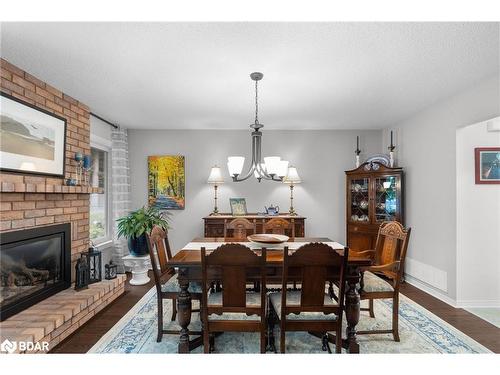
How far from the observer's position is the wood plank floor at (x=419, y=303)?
2.35 metres

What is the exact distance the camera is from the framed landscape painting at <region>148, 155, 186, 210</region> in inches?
192

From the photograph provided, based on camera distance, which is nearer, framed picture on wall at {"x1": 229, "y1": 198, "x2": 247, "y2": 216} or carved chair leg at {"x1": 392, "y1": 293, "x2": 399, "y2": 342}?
carved chair leg at {"x1": 392, "y1": 293, "x2": 399, "y2": 342}

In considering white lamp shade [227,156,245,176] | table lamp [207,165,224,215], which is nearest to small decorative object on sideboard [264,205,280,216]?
table lamp [207,165,224,215]

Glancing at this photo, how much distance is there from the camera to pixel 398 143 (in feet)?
14.7

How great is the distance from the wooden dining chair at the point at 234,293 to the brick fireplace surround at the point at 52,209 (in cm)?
132

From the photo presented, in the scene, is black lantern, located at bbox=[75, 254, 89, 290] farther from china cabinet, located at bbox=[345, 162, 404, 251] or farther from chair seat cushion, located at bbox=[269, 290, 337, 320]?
china cabinet, located at bbox=[345, 162, 404, 251]

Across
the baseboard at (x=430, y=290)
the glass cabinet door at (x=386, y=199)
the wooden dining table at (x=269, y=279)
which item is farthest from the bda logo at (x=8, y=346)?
the glass cabinet door at (x=386, y=199)

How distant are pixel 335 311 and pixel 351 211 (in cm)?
301

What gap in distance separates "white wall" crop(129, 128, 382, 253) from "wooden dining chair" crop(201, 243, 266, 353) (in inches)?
119

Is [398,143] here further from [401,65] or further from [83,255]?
→ [83,255]

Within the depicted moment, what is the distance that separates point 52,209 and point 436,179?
437cm

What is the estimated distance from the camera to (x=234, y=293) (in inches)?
73.9

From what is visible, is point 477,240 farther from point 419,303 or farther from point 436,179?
point 419,303
